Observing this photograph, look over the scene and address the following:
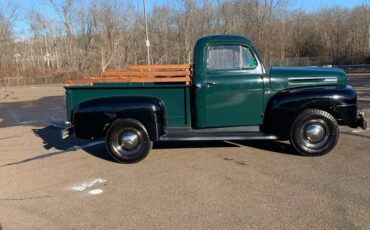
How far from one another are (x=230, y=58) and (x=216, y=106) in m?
0.88

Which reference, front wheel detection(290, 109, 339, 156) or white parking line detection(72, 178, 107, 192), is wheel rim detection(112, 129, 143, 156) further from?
front wheel detection(290, 109, 339, 156)

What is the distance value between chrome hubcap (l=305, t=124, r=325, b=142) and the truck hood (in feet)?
2.52

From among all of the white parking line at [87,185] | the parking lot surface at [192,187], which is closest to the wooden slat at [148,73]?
the parking lot surface at [192,187]

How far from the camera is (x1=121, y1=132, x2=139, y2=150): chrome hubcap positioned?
6.64m

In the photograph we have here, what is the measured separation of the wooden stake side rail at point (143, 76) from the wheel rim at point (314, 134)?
7.10ft

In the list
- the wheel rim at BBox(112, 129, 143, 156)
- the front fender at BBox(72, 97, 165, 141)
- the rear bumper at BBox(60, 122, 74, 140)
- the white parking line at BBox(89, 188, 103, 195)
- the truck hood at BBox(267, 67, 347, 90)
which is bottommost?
the white parking line at BBox(89, 188, 103, 195)

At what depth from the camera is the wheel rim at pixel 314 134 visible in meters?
6.46

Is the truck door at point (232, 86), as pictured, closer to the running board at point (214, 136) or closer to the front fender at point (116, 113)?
the running board at point (214, 136)

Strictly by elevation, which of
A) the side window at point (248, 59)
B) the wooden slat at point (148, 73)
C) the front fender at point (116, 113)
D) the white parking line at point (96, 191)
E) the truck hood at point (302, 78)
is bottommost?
the white parking line at point (96, 191)

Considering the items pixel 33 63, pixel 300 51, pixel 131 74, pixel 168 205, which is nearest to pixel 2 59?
pixel 33 63

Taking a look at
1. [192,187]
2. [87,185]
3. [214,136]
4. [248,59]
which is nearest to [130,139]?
[87,185]

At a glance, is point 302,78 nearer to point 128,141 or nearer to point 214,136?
point 214,136

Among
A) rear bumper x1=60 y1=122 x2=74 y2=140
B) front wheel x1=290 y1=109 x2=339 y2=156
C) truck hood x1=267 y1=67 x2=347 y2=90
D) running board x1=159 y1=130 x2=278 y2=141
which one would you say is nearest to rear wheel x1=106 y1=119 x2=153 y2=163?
running board x1=159 y1=130 x2=278 y2=141

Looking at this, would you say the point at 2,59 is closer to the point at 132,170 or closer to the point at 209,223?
the point at 132,170
